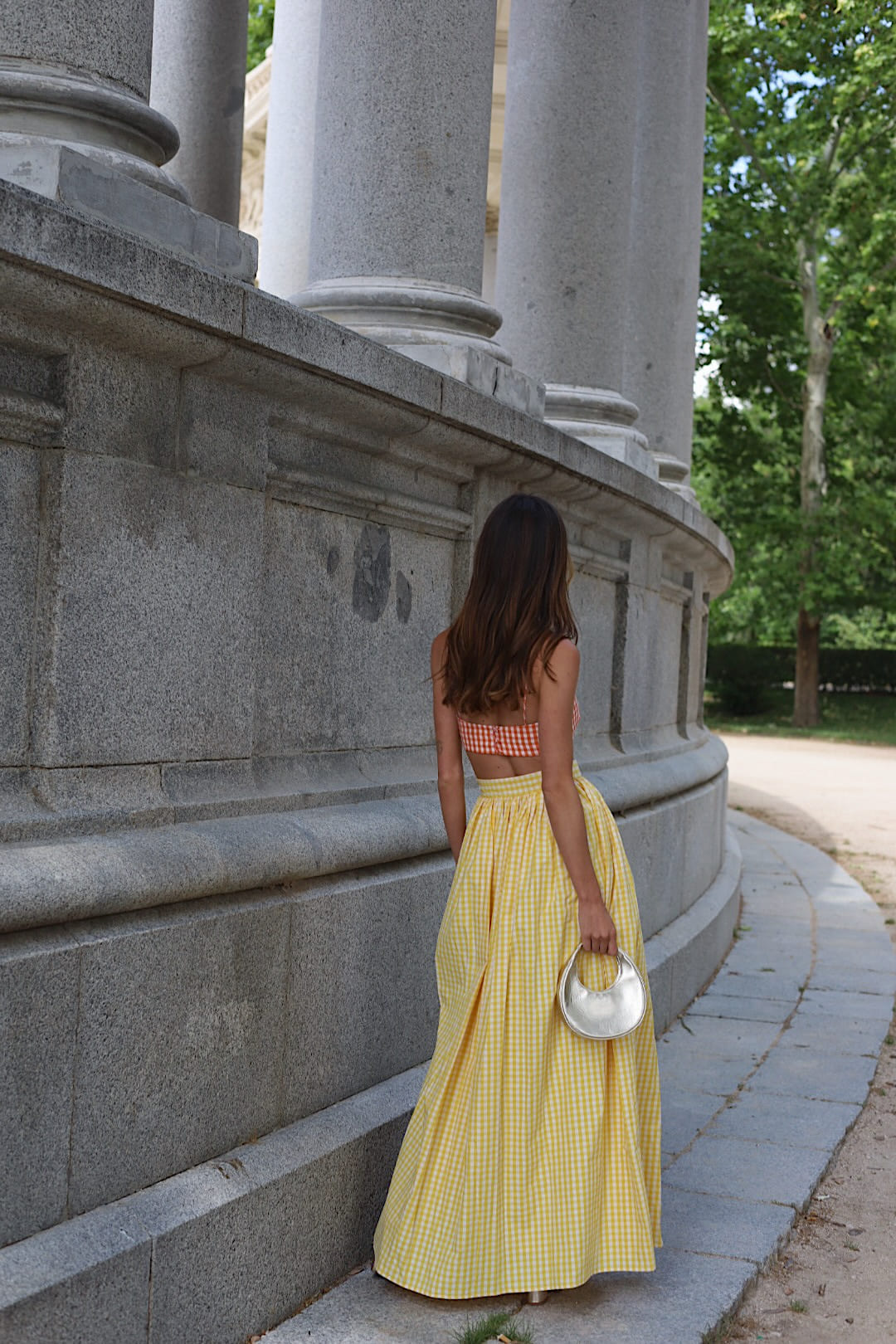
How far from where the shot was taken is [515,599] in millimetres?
3311

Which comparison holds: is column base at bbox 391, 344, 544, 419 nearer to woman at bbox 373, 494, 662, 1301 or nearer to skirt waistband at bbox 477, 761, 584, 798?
woman at bbox 373, 494, 662, 1301

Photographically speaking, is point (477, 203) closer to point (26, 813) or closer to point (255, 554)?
point (255, 554)

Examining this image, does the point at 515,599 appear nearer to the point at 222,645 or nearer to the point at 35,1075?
the point at 222,645

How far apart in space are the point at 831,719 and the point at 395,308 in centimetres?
2984

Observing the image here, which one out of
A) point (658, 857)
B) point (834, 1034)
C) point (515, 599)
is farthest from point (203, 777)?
point (834, 1034)

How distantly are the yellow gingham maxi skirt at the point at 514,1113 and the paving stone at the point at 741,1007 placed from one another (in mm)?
3318

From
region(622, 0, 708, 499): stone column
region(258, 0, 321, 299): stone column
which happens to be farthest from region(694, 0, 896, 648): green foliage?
region(258, 0, 321, 299): stone column

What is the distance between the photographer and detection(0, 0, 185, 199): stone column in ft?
9.48

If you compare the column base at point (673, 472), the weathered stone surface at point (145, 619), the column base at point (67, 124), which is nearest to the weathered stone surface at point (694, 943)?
the column base at point (673, 472)

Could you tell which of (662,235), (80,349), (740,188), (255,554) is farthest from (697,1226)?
(740,188)

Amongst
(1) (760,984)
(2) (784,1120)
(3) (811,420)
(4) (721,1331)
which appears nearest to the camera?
(4) (721,1331)

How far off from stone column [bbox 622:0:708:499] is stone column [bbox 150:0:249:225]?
8.27 ft

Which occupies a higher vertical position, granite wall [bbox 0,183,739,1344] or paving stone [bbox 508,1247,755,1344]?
granite wall [bbox 0,183,739,1344]

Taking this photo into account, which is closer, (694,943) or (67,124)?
(67,124)
